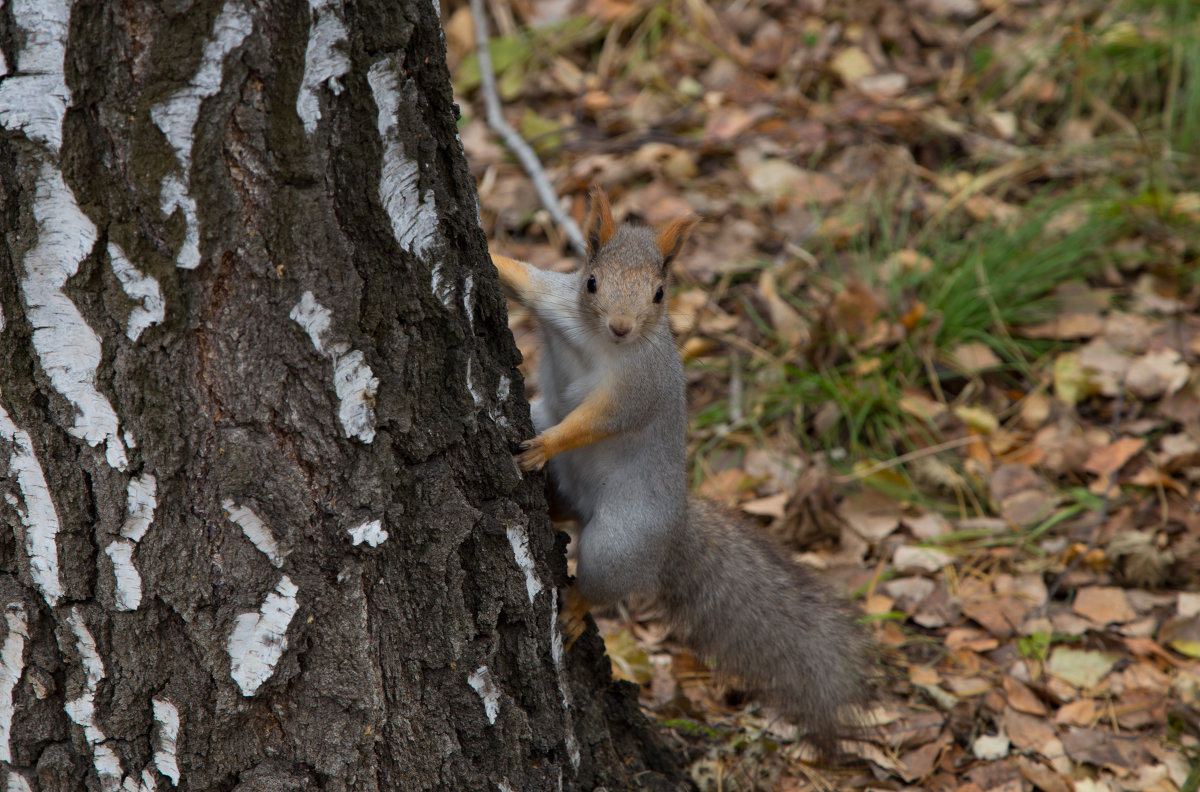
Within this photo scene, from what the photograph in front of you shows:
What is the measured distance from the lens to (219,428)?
50.9 inches

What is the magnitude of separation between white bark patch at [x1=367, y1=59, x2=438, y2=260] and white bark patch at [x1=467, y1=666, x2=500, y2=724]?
63 centimetres

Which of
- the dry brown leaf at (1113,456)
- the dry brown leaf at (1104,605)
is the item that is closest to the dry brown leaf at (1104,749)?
the dry brown leaf at (1104,605)

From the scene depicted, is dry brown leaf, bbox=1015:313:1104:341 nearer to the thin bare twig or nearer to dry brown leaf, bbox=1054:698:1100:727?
dry brown leaf, bbox=1054:698:1100:727

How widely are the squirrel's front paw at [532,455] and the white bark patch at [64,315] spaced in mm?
617

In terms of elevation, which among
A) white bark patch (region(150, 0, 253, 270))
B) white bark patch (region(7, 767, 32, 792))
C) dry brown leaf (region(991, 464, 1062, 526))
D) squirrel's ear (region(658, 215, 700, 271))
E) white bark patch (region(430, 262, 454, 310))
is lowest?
dry brown leaf (region(991, 464, 1062, 526))

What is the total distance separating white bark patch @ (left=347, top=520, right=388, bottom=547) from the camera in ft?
4.57

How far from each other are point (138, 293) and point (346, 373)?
263mm

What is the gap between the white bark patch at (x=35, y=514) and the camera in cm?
129

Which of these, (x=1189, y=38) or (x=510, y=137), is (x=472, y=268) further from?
(x=1189, y=38)

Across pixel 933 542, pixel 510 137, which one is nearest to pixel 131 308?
pixel 933 542

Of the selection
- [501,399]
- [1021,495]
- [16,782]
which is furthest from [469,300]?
[1021,495]

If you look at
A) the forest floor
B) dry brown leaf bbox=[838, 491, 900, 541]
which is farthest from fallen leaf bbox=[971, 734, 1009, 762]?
dry brown leaf bbox=[838, 491, 900, 541]

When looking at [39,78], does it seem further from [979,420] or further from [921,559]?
[979,420]

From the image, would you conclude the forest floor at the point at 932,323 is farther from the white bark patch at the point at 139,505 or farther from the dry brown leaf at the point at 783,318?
the white bark patch at the point at 139,505
